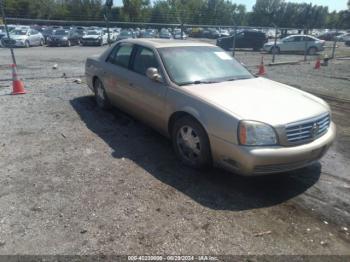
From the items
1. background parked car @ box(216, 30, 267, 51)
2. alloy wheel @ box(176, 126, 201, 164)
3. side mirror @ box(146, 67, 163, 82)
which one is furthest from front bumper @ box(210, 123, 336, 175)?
background parked car @ box(216, 30, 267, 51)

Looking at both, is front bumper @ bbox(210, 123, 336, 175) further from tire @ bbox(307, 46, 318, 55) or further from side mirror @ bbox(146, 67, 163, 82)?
tire @ bbox(307, 46, 318, 55)

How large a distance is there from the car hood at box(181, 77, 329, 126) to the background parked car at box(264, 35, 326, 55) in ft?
76.9

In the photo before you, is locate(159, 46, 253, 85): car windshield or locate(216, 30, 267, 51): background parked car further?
locate(216, 30, 267, 51): background parked car

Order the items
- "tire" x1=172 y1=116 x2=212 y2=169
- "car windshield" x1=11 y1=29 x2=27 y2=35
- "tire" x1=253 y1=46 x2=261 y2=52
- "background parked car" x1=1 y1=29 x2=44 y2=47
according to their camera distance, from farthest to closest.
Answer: "tire" x1=253 y1=46 x2=261 y2=52, "car windshield" x1=11 y1=29 x2=27 y2=35, "background parked car" x1=1 y1=29 x2=44 y2=47, "tire" x1=172 y1=116 x2=212 y2=169

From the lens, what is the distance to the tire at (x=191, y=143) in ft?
13.1

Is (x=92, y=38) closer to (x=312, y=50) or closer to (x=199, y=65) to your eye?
(x=312, y=50)

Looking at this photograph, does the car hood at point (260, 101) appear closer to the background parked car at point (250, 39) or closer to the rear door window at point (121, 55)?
the rear door window at point (121, 55)

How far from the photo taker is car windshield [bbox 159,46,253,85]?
4637mm

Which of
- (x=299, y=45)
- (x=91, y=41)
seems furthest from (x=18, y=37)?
(x=299, y=45)

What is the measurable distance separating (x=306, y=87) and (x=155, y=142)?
674cm

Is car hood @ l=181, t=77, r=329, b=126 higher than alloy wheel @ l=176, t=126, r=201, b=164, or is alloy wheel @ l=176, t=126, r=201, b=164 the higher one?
car hood @ l=181, t=77, r=329, b=126

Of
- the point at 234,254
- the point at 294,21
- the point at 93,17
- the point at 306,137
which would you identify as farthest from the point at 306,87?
the point at 294,21

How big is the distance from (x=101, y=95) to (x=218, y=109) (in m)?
3.63

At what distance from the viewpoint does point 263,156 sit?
3463mm
